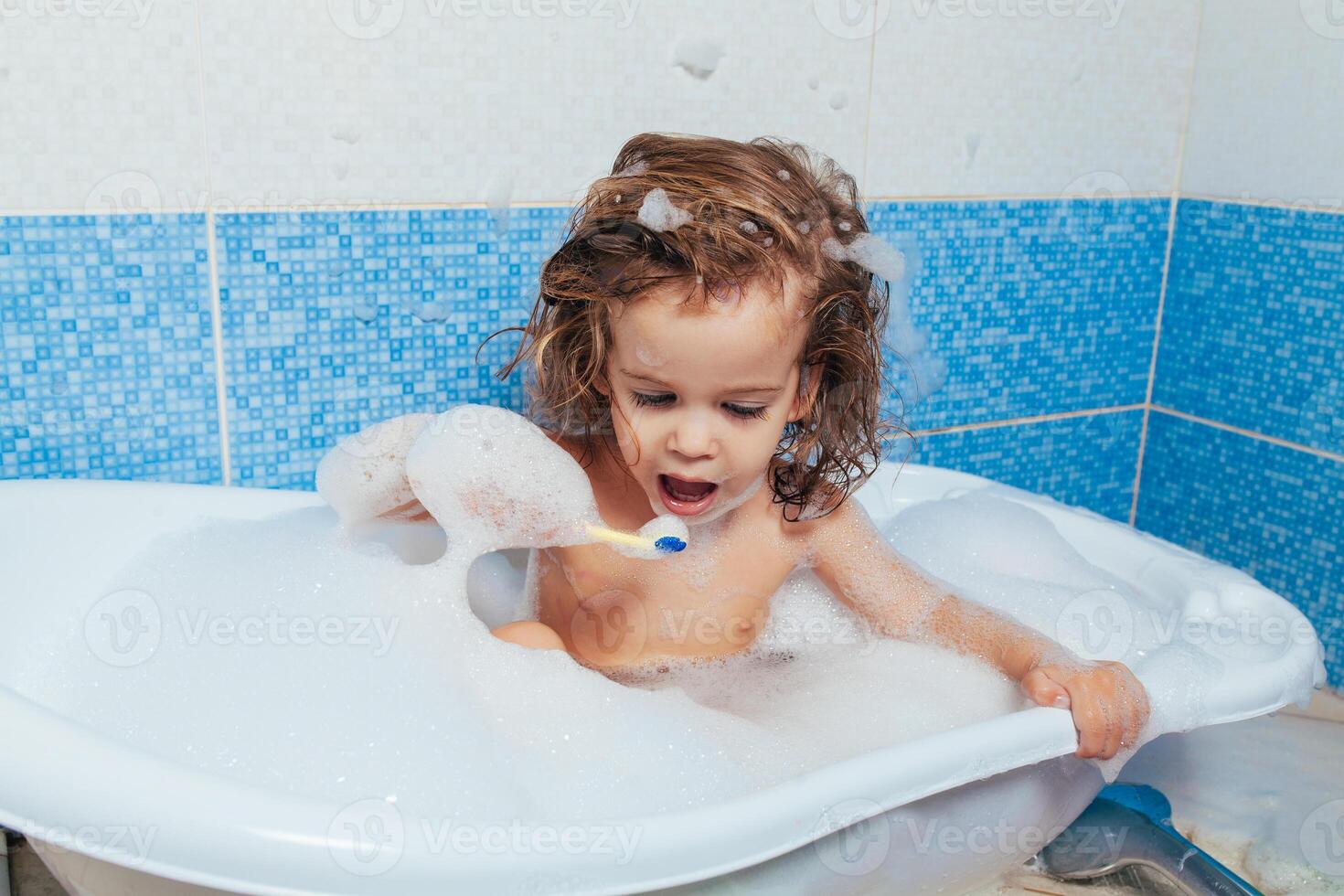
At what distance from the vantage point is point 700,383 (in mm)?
1176

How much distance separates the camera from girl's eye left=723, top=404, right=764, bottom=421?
1.20 metres

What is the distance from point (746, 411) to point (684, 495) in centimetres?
12

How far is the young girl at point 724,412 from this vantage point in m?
1.17

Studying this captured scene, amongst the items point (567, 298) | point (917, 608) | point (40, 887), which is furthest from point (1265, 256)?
point (40, 887)

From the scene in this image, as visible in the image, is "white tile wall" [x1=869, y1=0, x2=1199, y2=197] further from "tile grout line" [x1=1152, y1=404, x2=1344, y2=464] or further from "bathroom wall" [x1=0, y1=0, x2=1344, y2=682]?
"tile grout line" [x1=1152, y1=404, x2=1344, y2=464]

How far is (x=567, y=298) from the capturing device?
49.2 inches

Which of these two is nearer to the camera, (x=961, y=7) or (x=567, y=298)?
(x=567, y=298)

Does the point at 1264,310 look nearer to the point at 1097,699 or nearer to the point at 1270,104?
the point at 1270,104

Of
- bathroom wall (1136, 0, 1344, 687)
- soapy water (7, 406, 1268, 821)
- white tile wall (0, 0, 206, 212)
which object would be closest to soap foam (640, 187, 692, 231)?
soapy water (7, 406, 1268, 821)

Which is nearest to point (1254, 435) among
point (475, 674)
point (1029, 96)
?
point (1029, 96)

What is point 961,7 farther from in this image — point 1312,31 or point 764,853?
point 764,853

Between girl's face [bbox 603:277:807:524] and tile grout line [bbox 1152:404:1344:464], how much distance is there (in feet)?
2.97

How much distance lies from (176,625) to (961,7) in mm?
1247

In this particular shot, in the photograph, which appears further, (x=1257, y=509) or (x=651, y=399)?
(x=1257, y=509)
